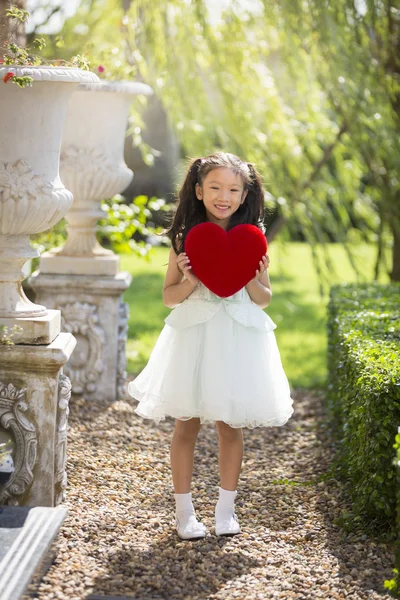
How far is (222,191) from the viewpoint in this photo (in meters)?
2.91

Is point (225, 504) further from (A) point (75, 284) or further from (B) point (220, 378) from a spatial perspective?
(A) point (75, 284)

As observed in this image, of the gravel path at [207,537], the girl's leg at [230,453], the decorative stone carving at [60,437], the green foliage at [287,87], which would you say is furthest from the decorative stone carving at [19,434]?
the green foliage at [287,87]

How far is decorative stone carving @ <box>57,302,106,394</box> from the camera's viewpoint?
459 cm

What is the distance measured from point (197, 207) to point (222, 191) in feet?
0.58

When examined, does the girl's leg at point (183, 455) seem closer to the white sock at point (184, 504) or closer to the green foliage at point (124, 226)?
the white sock at point (184, 504)

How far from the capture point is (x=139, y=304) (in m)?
8.56

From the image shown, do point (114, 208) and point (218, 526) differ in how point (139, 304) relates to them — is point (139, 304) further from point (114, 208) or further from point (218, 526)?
point (218, 526)

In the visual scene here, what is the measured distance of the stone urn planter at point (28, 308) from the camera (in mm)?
2809

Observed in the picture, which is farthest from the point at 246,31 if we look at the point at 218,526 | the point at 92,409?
the point at 218,526

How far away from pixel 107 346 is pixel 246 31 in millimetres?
2959

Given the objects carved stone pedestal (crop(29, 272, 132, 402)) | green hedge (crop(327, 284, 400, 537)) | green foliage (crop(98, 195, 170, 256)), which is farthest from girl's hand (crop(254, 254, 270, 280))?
green foliage (crop(98, 195, 170, 256))

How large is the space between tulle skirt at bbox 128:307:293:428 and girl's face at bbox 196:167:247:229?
1.11ft

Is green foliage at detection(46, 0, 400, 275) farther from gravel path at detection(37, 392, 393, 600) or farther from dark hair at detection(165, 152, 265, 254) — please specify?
dark hair at detection(165, 152, 265, 254)

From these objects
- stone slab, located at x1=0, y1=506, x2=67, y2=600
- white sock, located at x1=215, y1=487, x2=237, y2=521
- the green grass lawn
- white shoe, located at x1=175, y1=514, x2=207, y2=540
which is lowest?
the green grass lawn
